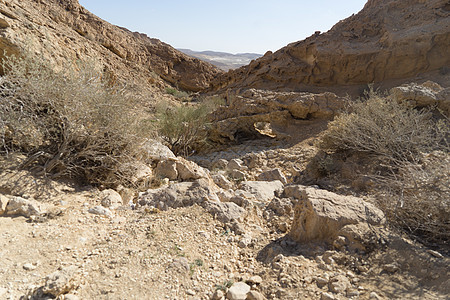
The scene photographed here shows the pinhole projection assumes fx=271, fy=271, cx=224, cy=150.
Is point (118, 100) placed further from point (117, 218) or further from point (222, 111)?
point (222, 111)

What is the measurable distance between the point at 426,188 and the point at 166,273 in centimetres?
252

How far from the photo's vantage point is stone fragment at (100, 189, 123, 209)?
310 cm

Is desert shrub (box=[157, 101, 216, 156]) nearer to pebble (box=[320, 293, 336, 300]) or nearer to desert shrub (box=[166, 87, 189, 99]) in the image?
pebble (box=[320, 293, 336, 300])

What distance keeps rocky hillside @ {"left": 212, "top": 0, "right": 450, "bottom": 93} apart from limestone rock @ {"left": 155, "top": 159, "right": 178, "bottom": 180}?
400 inches

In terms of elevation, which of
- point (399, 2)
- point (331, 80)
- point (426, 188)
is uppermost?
point (399, 2)

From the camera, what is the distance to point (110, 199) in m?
3.15

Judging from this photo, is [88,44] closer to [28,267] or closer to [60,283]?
[28,267]

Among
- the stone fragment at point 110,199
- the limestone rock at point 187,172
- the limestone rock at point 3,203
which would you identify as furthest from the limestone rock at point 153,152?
the limestone rock at point 3,203

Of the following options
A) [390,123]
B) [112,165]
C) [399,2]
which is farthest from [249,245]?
[399,2]

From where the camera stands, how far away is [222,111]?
7.92 meters

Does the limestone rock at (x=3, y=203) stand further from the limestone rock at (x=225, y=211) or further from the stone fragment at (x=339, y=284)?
the stone fragment at (x=339, y=284)

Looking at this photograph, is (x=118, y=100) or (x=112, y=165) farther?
(x=118, y=100)

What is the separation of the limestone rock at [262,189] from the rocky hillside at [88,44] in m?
3.96

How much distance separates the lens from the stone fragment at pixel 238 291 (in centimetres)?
202
